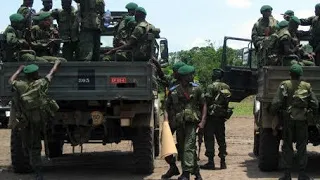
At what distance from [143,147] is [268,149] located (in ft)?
6.01

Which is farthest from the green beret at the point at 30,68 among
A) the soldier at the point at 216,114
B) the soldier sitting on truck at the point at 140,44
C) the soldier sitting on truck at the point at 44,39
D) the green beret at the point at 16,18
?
the soldier at the point at 216,114

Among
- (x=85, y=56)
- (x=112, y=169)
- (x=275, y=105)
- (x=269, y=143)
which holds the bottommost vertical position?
(x=112, y=169)

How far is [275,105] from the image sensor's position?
26.6ft

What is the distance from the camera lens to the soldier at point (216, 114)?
9766mm

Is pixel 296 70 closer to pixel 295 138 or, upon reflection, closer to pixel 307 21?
pixel 295 138

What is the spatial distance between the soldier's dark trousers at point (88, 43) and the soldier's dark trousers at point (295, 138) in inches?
129

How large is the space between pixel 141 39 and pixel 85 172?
2.24 m

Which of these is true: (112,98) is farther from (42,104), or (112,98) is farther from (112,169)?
(112,169)

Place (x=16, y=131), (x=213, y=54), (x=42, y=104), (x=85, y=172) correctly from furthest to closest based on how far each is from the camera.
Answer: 1. (x=213, y=54)
2. (x=85, y=172)
3. (x=16, y=131)
4. (x=42, y=104)

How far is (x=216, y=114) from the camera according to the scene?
976cm

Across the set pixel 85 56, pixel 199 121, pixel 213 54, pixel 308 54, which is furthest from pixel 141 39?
pixel 213 54

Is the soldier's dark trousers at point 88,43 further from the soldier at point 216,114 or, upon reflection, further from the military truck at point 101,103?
the soldier at point 216,114

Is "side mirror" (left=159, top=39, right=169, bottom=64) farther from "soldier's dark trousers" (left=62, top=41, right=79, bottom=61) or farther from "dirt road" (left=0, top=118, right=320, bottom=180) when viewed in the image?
"dirt road" (left=0, top=118, right=320, bottom=180)

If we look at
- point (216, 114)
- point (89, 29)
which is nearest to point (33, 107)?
point (89, 29)
